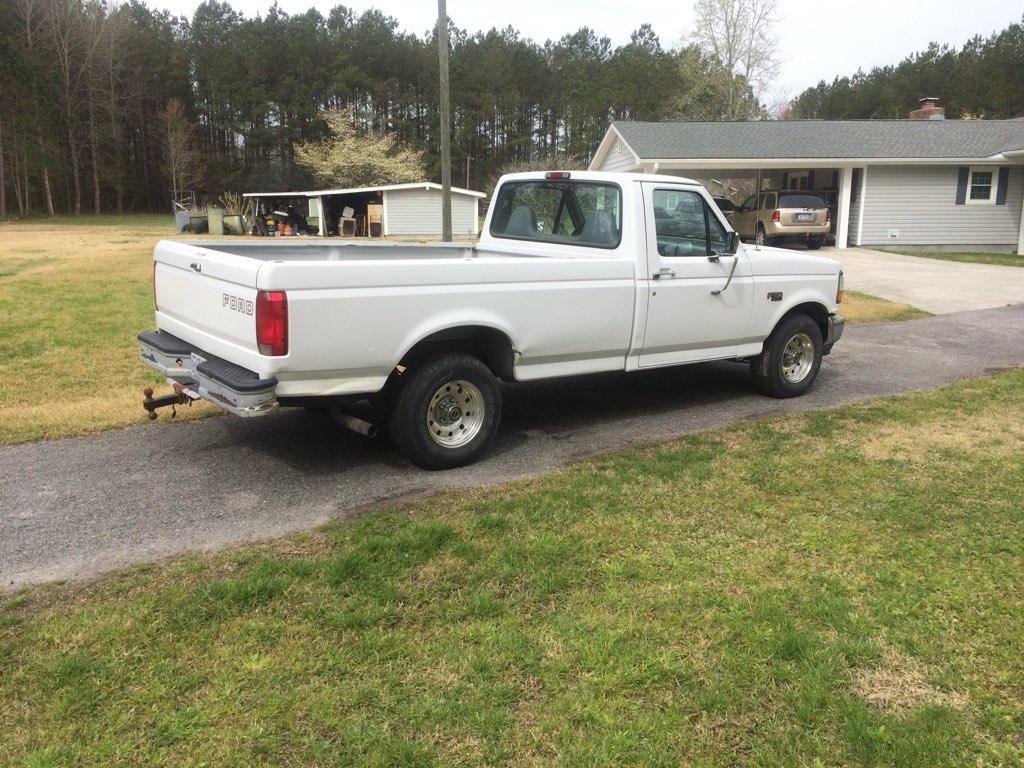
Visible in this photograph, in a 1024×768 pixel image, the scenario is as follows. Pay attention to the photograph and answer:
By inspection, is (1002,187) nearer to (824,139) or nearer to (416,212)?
(824,139)

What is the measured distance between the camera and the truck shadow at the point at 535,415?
555cm

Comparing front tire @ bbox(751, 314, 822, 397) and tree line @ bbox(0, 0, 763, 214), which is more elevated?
tree line @ bbox(0, 0, 763, 214)

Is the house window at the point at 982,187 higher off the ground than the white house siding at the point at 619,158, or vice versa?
the white house siding at the point at 619,158

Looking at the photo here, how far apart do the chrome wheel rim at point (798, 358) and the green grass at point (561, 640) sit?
2.60 meters

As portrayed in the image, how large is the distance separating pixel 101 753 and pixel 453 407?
3049mm

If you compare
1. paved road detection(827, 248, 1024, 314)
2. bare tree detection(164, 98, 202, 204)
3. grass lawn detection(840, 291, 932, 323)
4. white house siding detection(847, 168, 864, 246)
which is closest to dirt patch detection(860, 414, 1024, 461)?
grass lawn detection(840, 291, 932, 323)

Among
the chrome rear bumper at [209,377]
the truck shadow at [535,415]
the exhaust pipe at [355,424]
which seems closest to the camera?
the chrome rear bumper at [209,377]

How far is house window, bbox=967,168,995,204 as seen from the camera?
80.6 feet

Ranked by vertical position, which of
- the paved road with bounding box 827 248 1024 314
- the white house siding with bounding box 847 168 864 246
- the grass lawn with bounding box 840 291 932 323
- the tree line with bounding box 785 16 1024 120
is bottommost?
the grass lawn with bounding box 840 291 932 323

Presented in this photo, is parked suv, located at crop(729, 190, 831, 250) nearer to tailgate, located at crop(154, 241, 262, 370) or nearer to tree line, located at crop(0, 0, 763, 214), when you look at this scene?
tailgate, located at crop(154, 241, 262, 370)

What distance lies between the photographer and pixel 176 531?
423 cm

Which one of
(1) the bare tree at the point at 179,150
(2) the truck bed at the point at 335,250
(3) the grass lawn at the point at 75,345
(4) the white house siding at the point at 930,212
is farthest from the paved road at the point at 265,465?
(1) the bare tree at the point at 179,150

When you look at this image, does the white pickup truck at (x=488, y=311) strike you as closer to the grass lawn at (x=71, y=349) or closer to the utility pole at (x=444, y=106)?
the grass lawn at (x=71, y=349)

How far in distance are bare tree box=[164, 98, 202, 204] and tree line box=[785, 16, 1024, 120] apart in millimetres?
47775
